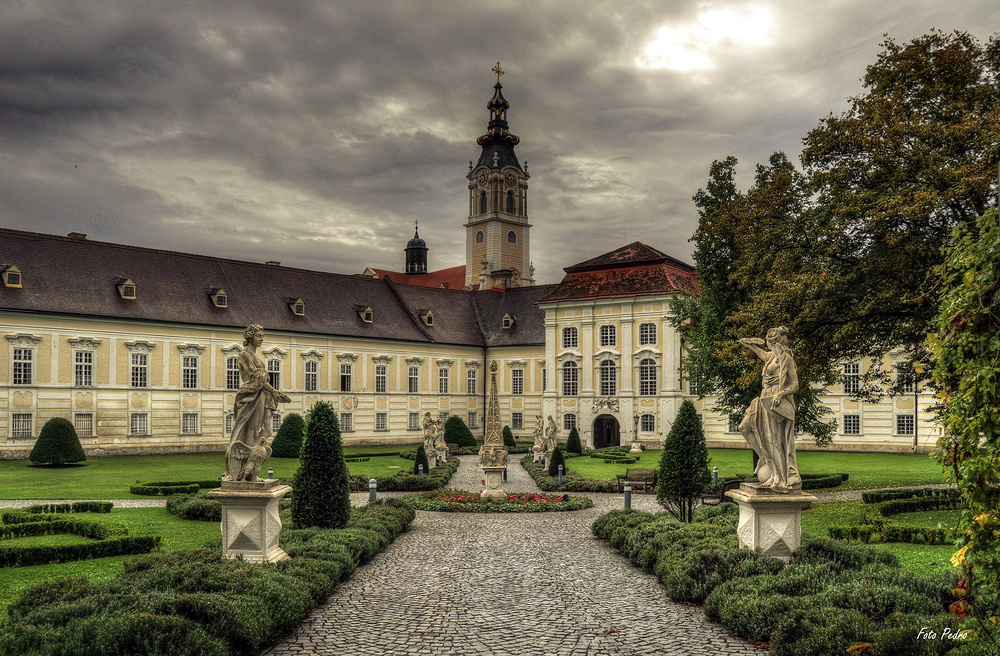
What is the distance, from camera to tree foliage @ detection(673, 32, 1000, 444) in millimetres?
16734

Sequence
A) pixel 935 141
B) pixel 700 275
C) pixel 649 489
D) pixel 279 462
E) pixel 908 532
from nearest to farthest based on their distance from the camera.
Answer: pixel 908 532, pixel 935 141, pixel 649 489, pixel 700 275, pixel 279 462

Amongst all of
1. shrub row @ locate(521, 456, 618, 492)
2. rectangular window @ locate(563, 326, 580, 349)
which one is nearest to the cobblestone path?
shrub row @ locate(521, 456, 618, 492)

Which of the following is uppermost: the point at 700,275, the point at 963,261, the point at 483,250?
the point at 483,250

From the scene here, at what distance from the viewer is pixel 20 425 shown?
37.8 m

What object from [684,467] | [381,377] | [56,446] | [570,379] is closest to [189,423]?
[56,446]

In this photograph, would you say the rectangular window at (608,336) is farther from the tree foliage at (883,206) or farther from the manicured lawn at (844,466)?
the tree foliage at (883,206)

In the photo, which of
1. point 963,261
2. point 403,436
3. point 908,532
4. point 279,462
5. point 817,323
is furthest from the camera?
point 403,436

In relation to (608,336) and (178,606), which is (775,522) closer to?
(178,606)

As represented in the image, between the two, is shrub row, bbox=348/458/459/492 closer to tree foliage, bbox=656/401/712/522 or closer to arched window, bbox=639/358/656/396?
tree foliage, bbox=656/401/712/522

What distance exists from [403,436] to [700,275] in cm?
2822

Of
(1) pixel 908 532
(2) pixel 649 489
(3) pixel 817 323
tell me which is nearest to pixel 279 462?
(2) pixel 649 489

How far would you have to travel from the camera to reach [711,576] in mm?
10695

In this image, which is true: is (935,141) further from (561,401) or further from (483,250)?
(483,250)

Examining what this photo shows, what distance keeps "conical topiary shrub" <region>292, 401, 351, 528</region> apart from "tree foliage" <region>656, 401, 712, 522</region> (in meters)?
6.53
